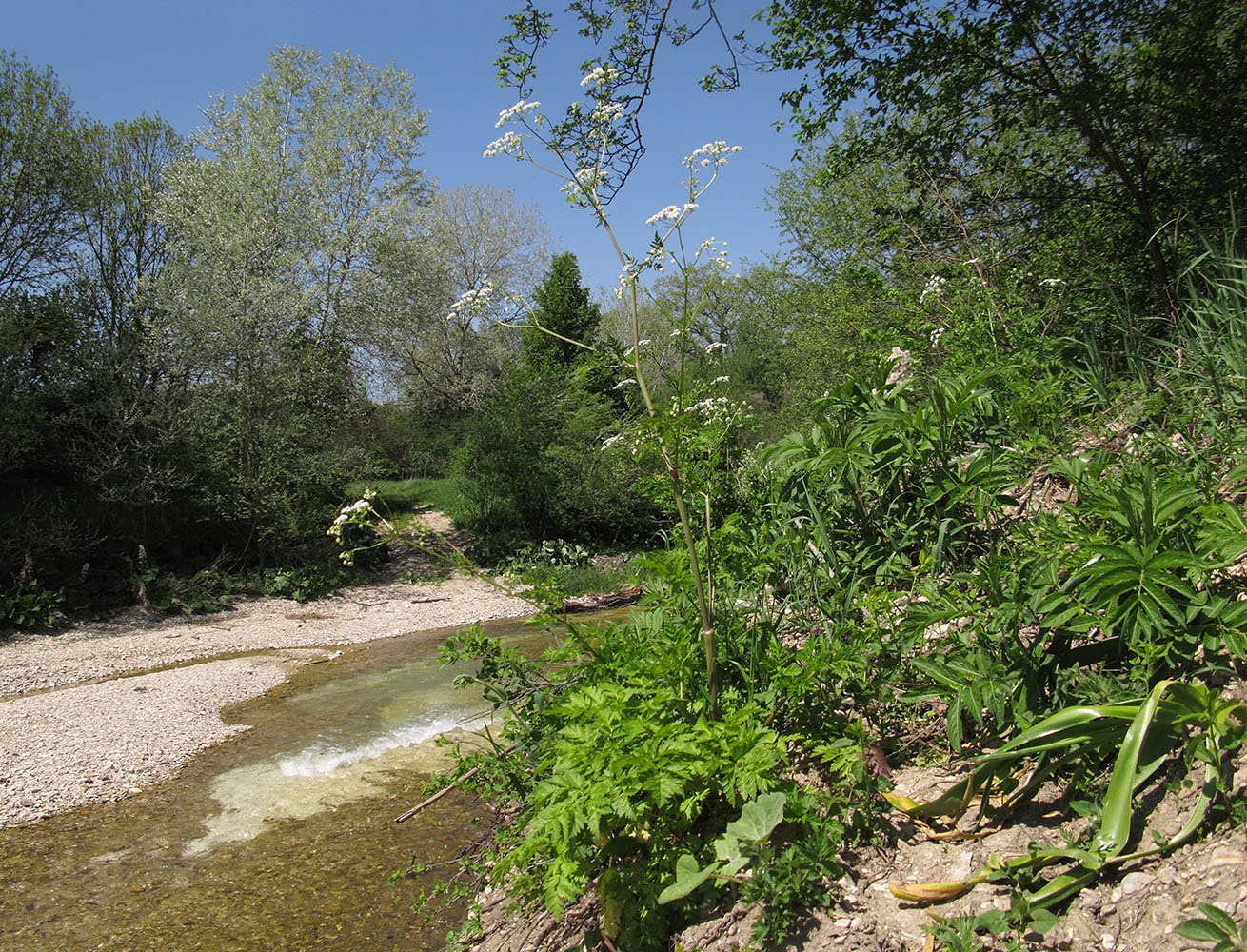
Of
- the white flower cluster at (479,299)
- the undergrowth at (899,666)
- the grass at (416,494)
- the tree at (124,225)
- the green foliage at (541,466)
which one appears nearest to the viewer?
the undergrowth at (899,666)

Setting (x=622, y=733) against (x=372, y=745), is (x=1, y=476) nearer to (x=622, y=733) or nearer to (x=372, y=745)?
(x=372, y=745)

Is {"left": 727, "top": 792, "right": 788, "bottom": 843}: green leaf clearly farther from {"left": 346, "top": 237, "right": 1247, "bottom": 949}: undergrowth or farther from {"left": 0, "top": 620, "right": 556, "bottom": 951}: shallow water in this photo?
{"left": 0, "top": 620, "right": 556, "bottom": 951}: shallow water

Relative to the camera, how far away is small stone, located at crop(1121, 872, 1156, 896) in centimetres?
148

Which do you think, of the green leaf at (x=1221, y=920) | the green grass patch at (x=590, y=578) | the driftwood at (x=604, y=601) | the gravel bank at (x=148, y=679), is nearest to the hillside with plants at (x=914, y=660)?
the green leaf at (x=1221, y=920)

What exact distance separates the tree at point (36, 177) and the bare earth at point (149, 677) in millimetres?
5447

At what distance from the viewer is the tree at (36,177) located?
404 inches

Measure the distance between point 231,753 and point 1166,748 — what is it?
5738 millimetres

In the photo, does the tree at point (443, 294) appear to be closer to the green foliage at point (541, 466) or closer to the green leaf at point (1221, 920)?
the green foliage at point (541, 466)

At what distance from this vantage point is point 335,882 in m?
3.48

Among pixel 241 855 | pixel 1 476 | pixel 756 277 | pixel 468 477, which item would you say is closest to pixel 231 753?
pixel 241 855

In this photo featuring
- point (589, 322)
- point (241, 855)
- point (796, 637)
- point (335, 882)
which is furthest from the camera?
point (589, 322)

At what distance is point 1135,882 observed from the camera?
1492 millimetres

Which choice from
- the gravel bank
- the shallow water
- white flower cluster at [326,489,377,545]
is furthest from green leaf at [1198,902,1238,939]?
the gravel bank

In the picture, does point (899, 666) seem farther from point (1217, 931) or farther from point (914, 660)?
point (1217, 931)
